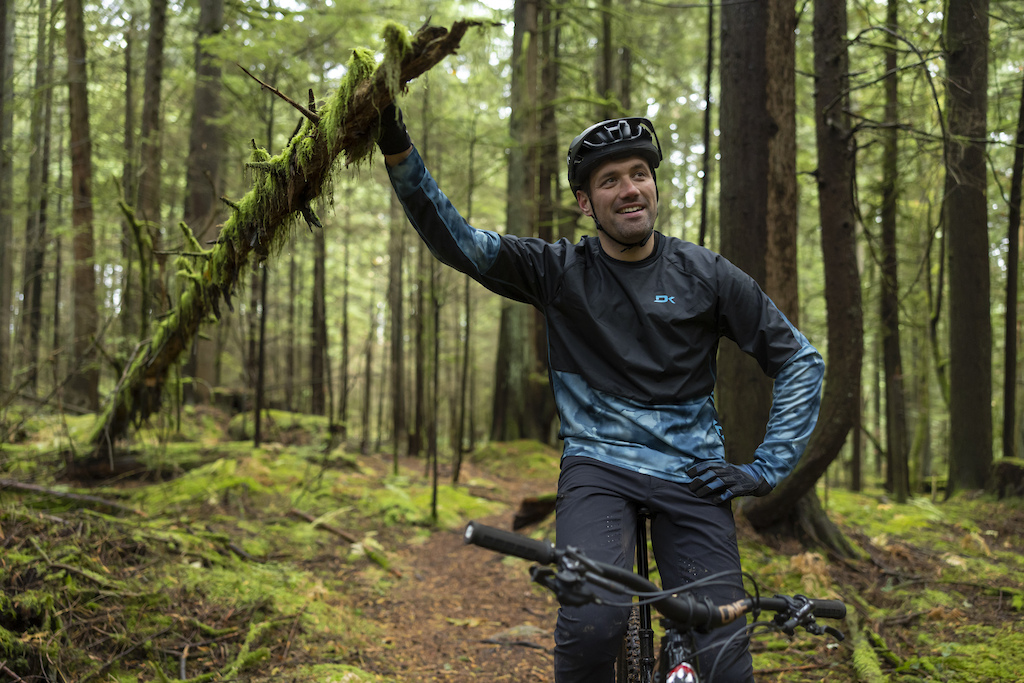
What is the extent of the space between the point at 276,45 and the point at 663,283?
8.63 metres

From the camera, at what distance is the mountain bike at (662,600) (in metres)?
1.65

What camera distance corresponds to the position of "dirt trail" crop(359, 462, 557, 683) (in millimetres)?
4355

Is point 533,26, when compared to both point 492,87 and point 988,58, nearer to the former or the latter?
point 492,87

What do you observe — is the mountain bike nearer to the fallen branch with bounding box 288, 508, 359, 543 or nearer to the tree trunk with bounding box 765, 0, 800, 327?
the tree trunk with bounding box 765, 0, 800, 327

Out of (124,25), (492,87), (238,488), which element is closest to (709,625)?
(238,488)

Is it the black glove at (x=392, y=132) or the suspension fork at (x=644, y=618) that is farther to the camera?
the black glove at (x=392, y=132)

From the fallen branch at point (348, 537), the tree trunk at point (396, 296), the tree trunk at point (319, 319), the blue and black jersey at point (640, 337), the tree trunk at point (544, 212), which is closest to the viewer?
the blue and black jersey at point (640, 337)

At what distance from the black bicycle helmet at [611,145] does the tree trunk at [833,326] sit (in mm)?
3715

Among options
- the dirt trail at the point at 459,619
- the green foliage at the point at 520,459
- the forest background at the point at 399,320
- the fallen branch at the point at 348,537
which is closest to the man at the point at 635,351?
the forest background at the point at 399,320

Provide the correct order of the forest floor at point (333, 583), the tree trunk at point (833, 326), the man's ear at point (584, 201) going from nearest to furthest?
the man's ear at point (584, 201) < the forest floor at point (333, 583) < the tree trunk at point (833, 326)

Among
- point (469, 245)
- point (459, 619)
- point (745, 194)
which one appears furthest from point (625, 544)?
point (745, 194)

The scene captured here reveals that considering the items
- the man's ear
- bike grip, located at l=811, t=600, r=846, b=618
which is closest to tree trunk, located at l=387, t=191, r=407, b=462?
the man's ear

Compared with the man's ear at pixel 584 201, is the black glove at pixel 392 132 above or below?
above

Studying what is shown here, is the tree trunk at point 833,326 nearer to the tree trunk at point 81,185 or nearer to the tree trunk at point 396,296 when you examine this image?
the tree trunk at point 396,296
